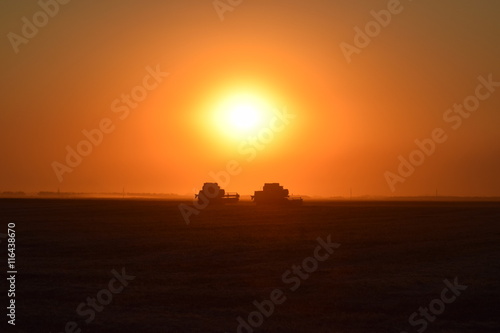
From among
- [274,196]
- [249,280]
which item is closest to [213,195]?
[274,196]

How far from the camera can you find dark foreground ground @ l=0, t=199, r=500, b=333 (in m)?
13.9

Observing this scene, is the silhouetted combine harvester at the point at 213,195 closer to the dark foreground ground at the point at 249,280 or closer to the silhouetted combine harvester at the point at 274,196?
the silhouetted combine harvester at the point at 274,196

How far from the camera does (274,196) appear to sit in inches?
3159

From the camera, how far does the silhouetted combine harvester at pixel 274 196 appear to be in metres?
77.8

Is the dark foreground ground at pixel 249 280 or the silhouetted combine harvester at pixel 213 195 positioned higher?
the silhouetted combine harvester at pixel 213 195

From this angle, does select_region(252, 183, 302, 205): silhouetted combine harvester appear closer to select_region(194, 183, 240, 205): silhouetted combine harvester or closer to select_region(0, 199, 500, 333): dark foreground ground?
select_region(194, 183, 240, 205): silhouetted combine harvester

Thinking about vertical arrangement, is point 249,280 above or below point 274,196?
below

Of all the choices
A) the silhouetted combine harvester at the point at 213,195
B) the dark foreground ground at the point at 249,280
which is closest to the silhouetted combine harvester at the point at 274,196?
the silhouetted combine harvester at the point at 213,195

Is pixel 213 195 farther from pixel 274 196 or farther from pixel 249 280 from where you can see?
pixel 249 280

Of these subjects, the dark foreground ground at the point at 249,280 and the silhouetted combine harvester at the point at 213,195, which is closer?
the dark foreground ground at the point at 249,280

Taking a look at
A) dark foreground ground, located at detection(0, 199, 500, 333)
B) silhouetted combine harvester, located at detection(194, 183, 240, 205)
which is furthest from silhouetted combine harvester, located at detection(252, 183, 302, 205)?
dark foreground ground, located at detection(0, 199, 500, 333)

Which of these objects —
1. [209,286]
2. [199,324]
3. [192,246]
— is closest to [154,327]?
[199,324]

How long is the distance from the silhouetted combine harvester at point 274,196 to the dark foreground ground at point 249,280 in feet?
146

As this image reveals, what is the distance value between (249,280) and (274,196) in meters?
61.5
